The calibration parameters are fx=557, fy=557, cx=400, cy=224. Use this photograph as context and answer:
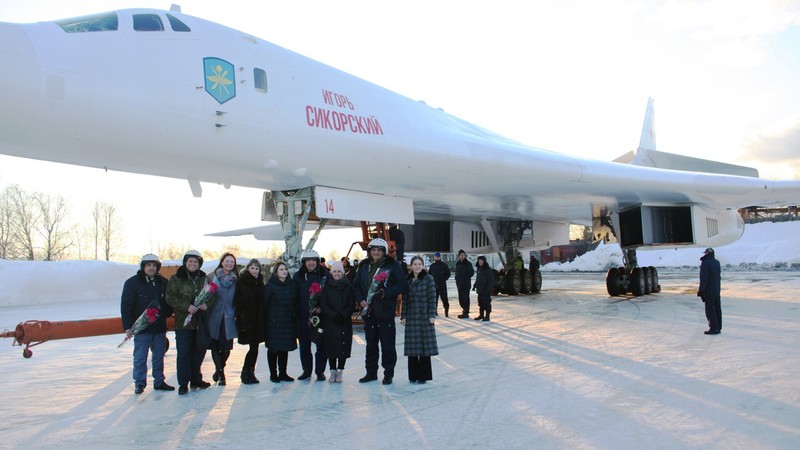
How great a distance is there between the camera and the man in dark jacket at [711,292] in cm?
784

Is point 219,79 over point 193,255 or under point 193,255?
over

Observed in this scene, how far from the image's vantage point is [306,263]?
563 cm

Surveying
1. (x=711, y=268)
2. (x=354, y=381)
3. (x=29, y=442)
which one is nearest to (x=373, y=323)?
(x=354, y=381)

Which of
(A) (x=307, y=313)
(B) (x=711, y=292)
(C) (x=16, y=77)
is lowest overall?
(B) (x=711, y=292)

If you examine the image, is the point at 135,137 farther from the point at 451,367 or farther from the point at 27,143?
the point at 451,367

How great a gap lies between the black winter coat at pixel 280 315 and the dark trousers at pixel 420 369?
113 cm

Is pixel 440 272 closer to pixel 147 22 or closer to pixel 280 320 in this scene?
pixel 280 320

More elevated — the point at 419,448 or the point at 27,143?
the point at 27,143

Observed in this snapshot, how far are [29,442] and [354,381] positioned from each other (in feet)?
8.82

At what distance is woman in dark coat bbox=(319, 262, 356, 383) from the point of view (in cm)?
527

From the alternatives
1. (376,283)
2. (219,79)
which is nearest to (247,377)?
(376,283)

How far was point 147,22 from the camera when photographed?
6082 mm

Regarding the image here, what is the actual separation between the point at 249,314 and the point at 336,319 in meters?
0.85

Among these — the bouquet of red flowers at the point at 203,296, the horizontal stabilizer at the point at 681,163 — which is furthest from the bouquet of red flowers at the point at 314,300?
the horizontal stabilizer at the point at 681,163
